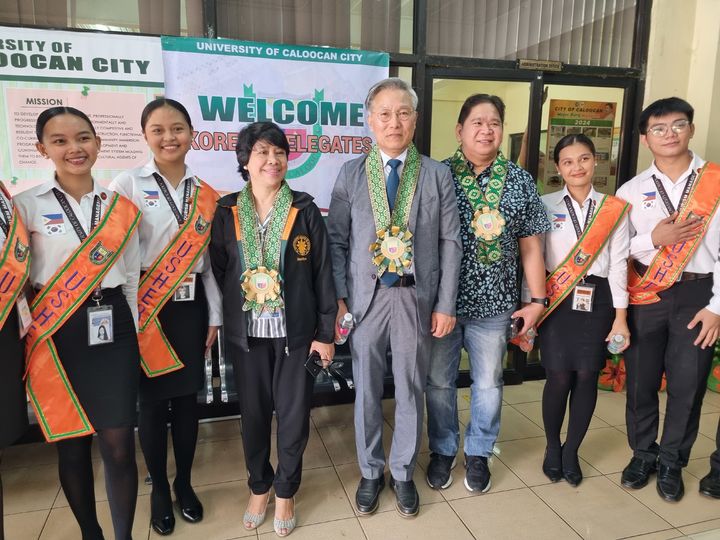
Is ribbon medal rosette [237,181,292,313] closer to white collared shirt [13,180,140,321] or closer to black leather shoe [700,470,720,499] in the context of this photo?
white collared shirt [13,180,140,321]

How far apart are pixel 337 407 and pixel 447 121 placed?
1840 millimetres

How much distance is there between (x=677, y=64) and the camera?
3.27 metres

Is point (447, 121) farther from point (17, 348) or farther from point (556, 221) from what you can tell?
point (17, 348)

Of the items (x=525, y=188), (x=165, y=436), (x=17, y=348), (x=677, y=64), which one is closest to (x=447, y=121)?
(x=525, y=188)

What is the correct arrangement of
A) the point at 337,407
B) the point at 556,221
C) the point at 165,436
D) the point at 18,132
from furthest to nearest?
the point at 337,407 → the point at 18,132 → the point at 556,221 → the point at 165,436

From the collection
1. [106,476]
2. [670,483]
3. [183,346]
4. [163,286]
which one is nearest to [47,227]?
[163,286]

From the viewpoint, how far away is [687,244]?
201 cm

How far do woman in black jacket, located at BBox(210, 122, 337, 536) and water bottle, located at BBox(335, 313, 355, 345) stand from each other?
0.06 meters

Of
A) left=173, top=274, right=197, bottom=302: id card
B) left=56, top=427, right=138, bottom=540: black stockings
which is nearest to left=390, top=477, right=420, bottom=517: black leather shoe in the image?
left=56, top=427, right=138, bottom=540: black stockings

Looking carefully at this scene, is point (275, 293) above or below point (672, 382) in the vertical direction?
above

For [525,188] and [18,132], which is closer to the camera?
[525,188]

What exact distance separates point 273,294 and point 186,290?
0.34 metres

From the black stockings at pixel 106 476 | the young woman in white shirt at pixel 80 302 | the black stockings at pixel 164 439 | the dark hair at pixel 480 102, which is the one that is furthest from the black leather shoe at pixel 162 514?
the dark hair at pixel 480 102

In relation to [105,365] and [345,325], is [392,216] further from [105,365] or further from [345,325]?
[105,365]
